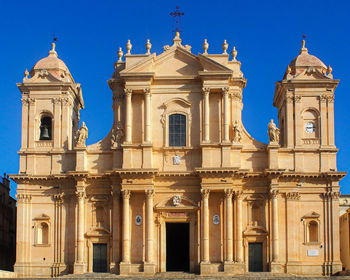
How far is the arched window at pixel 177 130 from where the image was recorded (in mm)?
44812

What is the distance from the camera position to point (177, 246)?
45.6 metres

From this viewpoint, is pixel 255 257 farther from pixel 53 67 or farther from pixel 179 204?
pixel 53 67

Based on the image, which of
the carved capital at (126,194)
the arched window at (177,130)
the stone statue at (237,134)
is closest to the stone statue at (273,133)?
the stone statue at (237,134)

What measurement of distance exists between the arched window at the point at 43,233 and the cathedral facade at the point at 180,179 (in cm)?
8

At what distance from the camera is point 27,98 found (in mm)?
46250

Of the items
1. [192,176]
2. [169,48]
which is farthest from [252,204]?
[169,48]

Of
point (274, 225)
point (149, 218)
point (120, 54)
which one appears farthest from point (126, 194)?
point (120, 54)

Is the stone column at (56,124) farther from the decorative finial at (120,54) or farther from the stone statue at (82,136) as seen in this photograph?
the decorative finial at (120,54)

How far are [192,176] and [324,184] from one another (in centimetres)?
772

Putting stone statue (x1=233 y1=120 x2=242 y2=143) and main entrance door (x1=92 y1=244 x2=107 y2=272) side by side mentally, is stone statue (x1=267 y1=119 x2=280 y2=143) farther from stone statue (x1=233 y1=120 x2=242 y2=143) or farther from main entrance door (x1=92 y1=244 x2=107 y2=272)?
main entrance door (x1=92 y1=244 x2=107 y2=272)

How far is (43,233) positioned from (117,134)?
7359 mm

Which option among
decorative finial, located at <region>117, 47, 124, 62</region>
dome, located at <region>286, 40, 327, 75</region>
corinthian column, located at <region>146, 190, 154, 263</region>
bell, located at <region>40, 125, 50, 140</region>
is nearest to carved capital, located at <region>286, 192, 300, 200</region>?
dome, located at <region>286, 40, 327, 75</region>

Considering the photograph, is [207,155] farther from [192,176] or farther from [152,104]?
[152,104]

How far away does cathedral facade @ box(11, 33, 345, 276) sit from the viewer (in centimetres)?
4353
